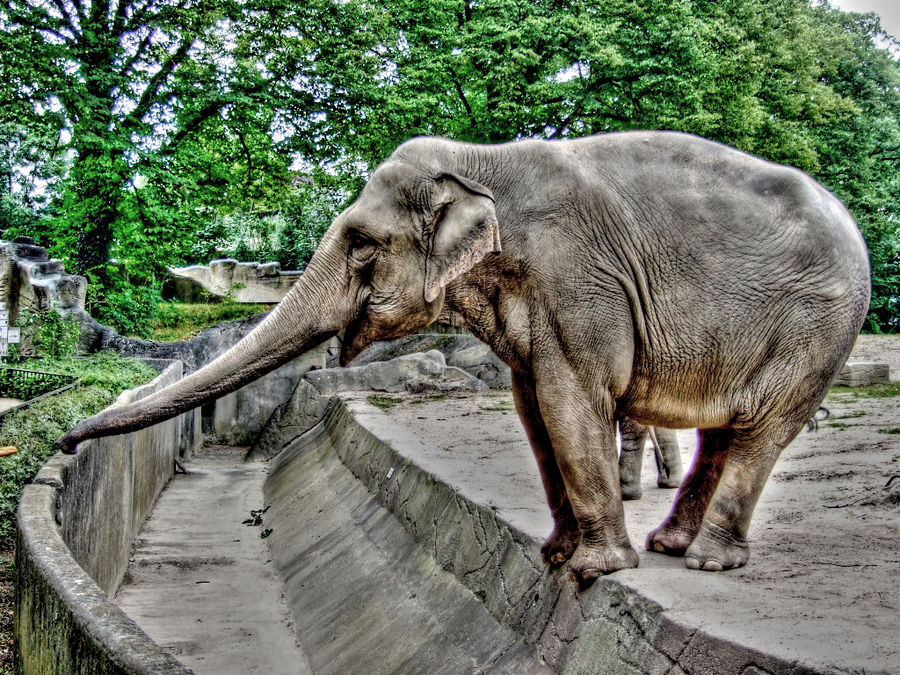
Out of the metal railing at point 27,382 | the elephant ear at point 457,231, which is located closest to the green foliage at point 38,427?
the metal railing at point 27,382

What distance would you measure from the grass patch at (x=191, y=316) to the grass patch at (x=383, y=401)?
856 cm

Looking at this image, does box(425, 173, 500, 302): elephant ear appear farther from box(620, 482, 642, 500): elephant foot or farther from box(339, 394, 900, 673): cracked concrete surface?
box(620, 482, 642, 500): elephant foot

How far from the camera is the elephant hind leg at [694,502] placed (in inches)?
192

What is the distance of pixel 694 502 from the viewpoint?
16.2 feet

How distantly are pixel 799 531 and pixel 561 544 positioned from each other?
1706 mm

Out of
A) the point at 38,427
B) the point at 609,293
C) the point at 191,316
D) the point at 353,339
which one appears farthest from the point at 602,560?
the point at 191,316

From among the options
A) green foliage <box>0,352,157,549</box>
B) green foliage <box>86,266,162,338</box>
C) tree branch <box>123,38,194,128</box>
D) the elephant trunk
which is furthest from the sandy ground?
tree branch <box>123,38,194,128</box>

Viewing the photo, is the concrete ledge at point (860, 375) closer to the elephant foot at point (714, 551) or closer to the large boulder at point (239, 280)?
the elephant foot at point (714, 551)

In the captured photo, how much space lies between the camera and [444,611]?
6.23 m

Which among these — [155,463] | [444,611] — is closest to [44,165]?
[155,463]

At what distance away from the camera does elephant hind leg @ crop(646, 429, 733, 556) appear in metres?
4.88

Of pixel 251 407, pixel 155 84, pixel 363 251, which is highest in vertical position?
pixel 155 84

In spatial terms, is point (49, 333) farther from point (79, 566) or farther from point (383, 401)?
point (79, 566)

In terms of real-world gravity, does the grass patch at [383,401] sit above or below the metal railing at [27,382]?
below
